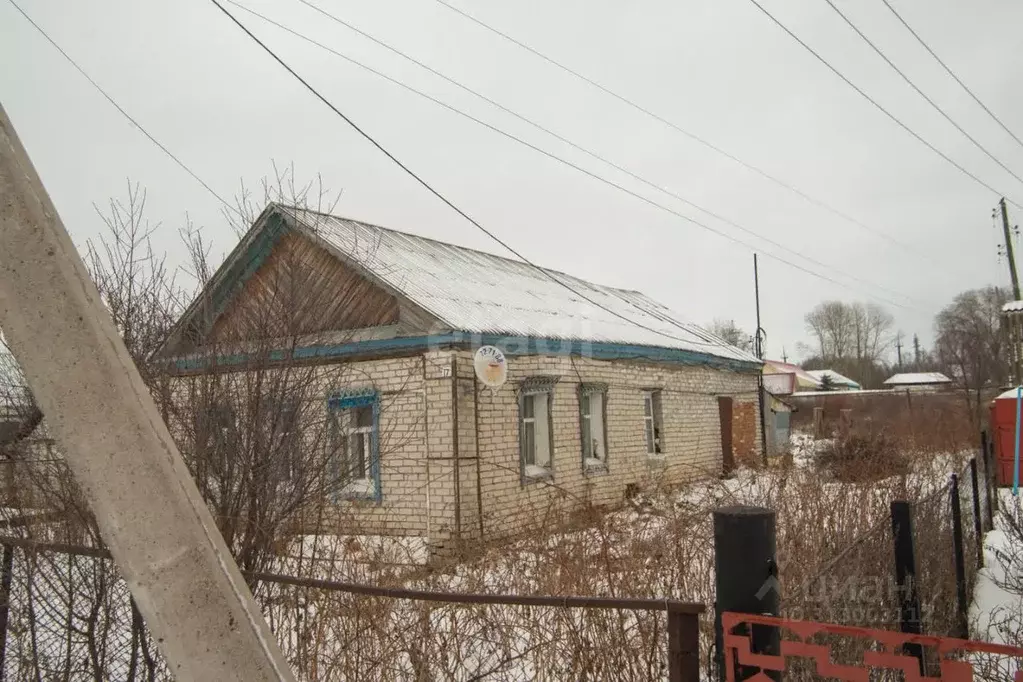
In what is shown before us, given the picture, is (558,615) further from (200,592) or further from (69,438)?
(69,438)

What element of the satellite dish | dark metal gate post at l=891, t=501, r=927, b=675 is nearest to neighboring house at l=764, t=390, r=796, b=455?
the satellite dish

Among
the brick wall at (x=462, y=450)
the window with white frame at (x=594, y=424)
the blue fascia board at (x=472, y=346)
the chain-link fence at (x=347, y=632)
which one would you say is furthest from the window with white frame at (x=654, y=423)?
the chain-link fence at (x=347, y=632)

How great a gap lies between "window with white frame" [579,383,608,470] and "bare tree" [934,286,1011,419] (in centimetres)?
917

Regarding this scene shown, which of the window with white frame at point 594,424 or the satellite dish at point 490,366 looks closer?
the satellite dish at point 490,366

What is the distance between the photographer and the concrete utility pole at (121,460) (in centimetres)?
159

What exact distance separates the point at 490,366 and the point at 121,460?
321 inches

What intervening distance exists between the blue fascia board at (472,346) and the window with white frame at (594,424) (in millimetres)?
604

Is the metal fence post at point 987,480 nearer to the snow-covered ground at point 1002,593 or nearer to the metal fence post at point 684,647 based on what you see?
the snow-covered ground at point 1002,593

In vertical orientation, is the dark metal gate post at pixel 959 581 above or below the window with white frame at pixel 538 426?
below

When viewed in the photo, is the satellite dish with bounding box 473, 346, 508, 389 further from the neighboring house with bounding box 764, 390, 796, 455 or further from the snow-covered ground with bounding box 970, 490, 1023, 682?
the neighboring house with bounding box 764, 390, 796, 455

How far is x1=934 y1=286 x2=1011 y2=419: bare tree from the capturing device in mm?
19000

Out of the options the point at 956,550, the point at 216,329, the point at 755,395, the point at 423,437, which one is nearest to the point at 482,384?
the point at 423,437

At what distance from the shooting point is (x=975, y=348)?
20.8 meters

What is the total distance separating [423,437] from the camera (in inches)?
369
